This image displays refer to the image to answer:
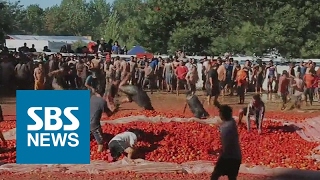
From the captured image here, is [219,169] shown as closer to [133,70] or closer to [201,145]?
[201,145]

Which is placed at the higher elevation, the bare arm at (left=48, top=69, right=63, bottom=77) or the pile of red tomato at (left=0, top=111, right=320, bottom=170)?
the bare arm at (left=48, top=69, right=63, bottom=77)

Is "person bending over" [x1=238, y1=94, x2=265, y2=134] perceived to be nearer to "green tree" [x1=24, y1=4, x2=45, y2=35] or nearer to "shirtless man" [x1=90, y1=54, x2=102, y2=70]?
"shirtless man" [x1=90, y1=54, x2=102, y2=70]

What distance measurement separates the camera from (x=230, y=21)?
37406 millimetres

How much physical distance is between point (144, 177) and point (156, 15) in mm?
27504

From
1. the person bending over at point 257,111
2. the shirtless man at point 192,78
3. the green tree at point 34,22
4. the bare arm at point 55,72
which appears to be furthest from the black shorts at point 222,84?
the green tree at point 34,22

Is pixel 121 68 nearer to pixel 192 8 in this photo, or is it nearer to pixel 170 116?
pixel 170 116

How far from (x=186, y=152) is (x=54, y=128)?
114 inches

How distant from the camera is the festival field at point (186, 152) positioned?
12430 millimetres

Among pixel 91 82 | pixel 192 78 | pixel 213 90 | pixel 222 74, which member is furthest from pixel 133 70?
pixel 213 90

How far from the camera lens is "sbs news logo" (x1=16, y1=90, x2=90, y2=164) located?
13461 millimetres

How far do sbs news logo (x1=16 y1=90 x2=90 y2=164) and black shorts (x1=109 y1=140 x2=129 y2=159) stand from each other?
22.7 inches

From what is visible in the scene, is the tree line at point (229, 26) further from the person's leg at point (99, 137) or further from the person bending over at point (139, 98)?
the person's leg at point (99, 137)

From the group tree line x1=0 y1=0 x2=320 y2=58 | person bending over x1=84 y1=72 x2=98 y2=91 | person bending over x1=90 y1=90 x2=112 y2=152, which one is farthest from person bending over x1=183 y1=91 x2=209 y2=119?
tree line x1=0 y1=0 x2=320 y2=58

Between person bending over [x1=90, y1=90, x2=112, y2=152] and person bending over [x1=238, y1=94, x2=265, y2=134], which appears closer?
person bending over [x1=90, y1=90, x2=112, y2=152]
